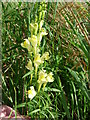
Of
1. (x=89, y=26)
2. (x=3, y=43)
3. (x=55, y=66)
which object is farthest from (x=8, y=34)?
(x=89, y=26)

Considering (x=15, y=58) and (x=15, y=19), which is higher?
(x=15, y=19)

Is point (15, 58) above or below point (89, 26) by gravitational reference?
below

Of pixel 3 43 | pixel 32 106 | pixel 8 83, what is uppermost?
pixel 3 43

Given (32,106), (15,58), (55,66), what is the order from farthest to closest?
(15,58) < (55,66) < (32,106)

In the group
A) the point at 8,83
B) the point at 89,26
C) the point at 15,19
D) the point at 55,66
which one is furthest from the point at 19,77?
the point at 89,26

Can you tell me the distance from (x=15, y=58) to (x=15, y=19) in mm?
260

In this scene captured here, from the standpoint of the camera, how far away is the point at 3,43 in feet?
5.20

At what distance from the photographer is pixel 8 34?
156cm

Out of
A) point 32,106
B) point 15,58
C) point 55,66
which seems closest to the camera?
point 32,106

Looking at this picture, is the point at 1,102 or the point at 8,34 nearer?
the point at 1,102

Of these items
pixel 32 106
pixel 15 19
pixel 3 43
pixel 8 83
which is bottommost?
pixel 32 106

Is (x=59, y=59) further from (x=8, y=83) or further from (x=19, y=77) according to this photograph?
(x=8, y=83)

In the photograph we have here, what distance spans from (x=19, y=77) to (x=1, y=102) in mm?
182

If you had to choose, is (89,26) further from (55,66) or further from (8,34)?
(8,34)
